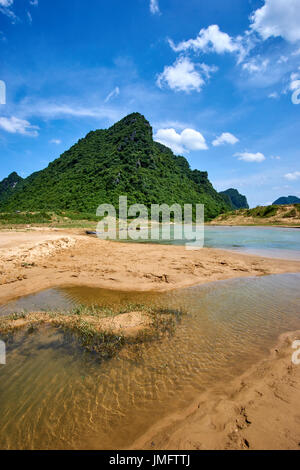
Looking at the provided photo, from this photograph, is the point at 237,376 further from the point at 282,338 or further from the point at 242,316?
the point at 242,316

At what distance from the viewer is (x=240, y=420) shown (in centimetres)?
259

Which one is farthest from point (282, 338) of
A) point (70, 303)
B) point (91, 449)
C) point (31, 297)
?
point (31, 297)

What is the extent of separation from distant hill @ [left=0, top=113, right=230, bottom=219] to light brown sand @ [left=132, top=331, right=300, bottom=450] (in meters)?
57.1

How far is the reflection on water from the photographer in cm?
262

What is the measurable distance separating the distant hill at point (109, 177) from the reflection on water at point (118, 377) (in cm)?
5523

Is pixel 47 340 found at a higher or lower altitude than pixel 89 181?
lower

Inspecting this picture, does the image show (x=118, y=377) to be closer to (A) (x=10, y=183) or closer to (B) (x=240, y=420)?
(B) (x=240, y=420)

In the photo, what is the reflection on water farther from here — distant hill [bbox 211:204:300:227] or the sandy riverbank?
distant hill [bbox 211:204:300:227]

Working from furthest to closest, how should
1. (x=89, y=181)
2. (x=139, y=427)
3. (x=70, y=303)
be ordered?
(x=89, y=181), (x=70, y=303), (x=139, y=427)

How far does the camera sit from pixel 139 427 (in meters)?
2.60

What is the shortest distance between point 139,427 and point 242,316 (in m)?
3.98

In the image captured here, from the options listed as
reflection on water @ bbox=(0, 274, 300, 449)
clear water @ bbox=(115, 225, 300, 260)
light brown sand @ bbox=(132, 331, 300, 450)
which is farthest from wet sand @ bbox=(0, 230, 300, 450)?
clear water @ bbox=(115, 225, 300, 260)

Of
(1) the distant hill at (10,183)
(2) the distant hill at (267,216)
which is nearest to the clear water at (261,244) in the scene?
(2) the distant hill at (267,216)
